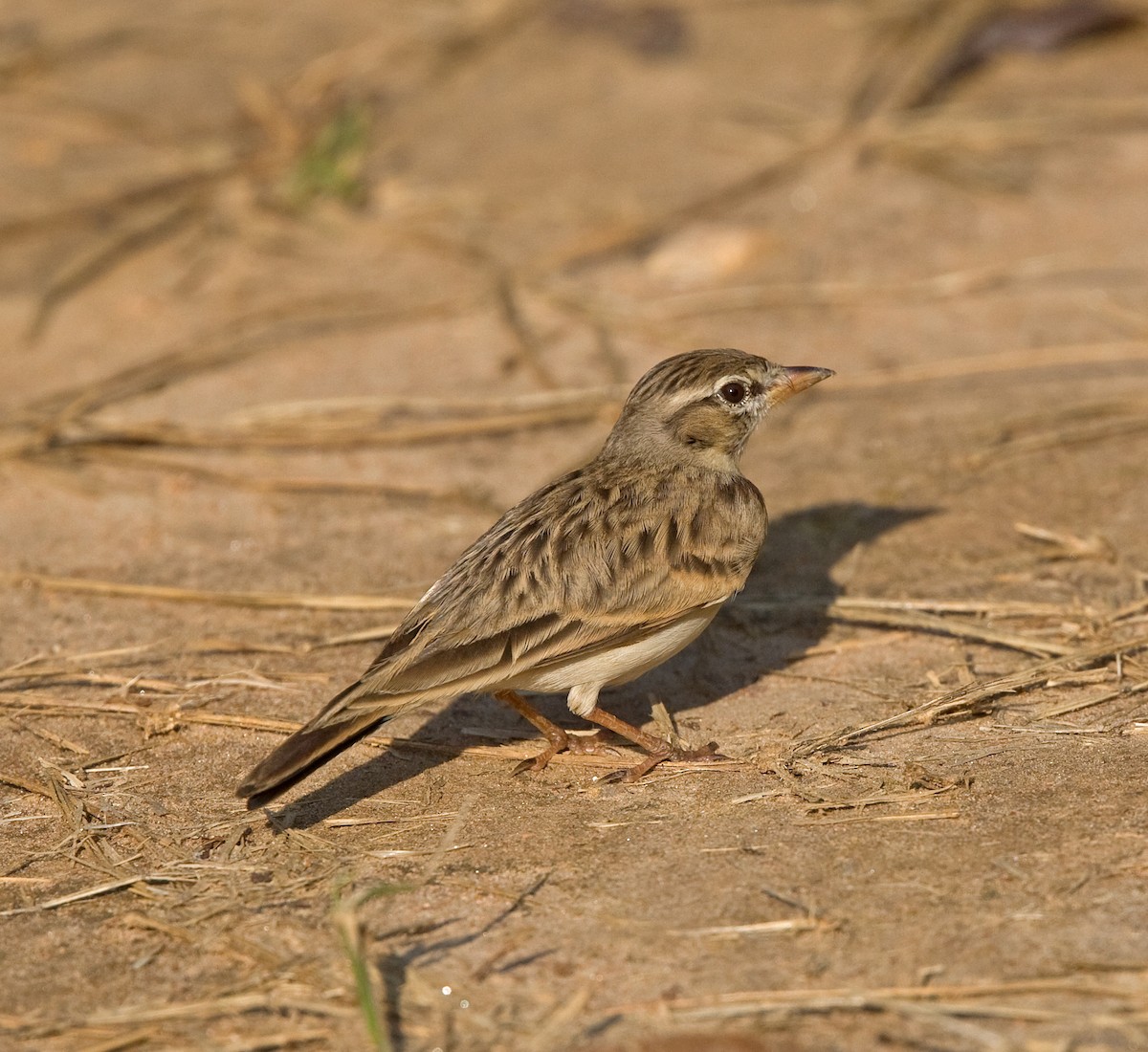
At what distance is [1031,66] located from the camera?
10.8 m

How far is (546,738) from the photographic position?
4.80m

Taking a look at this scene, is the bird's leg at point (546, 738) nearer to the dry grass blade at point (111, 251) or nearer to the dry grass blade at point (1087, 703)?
the dry grass blade at point (1087, 703)

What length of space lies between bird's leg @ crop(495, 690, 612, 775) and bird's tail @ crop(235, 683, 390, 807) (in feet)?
2.05

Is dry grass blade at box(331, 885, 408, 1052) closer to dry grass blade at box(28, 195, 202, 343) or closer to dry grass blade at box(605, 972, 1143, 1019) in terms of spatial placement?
dry grass blade at box(605, 972, 1143, 1019)

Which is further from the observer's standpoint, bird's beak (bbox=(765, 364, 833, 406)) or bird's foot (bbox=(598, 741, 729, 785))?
bird's beak (bbox=(765, 364, 833, 406))

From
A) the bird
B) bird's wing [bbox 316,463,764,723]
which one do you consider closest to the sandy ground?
the bird

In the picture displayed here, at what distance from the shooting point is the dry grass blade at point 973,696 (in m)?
4.44

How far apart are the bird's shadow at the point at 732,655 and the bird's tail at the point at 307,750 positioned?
31 centimetres

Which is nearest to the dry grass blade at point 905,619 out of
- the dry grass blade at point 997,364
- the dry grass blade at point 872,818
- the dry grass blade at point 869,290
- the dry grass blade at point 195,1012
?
the dry grass blade at point 872,818

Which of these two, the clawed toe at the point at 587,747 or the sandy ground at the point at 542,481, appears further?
the clawed toe at the point at 587,747

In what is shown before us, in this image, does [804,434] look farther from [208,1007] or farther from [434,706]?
[208,1007]

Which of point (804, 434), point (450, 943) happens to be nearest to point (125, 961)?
point (450, 943)

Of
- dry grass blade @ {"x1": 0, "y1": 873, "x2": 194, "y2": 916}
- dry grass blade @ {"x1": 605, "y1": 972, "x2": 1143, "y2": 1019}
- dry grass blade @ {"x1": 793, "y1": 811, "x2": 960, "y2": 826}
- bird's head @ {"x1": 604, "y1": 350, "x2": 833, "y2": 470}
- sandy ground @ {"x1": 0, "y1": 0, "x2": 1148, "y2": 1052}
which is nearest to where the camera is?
dry grass blade @ {"x1": 605, "y1": 972, "x2": 1143, "y2": 1019}

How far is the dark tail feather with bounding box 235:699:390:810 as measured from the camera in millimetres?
3873
